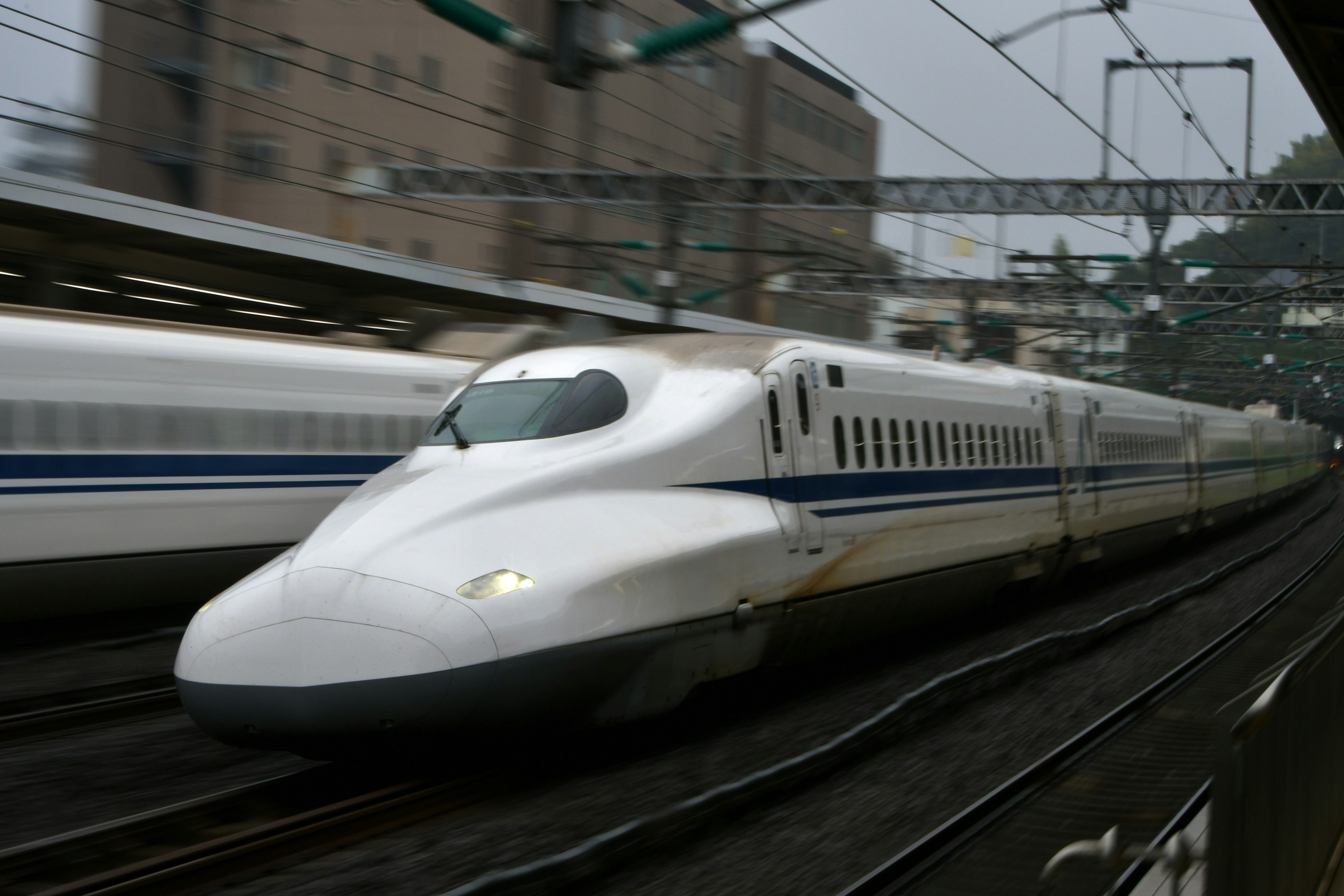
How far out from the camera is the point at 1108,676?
8969 mm

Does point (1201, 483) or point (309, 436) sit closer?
point (309, 436)

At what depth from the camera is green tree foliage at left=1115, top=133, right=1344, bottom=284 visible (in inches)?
937

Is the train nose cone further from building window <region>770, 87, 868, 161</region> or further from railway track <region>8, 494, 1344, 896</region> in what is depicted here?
building window <region>770, 87, 868, 161</region>

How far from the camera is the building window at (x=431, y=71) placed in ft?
79.8

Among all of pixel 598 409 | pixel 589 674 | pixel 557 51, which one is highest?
pixel 557 51

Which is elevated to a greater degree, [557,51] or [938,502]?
[557,51]

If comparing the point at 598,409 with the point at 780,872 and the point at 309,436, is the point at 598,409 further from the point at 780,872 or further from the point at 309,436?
the point at 309,436

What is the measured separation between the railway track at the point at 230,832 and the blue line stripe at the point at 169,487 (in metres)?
4.25

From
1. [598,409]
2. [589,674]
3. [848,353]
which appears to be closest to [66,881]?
[589,674]

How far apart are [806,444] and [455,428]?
2274mm

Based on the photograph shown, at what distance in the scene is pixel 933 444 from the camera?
30.8 ft

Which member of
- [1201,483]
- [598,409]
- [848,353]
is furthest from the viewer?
[1201,483]

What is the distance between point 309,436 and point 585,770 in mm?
5978

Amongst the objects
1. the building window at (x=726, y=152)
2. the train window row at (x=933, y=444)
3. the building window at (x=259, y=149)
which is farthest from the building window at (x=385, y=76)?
the train window row at (x=933, y=444)
